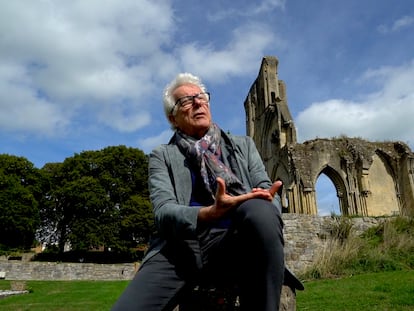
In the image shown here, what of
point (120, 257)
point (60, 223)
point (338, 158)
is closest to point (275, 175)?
point (338, 158)

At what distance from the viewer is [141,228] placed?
34125mm

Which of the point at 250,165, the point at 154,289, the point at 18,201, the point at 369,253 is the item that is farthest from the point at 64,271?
the point at 154,289

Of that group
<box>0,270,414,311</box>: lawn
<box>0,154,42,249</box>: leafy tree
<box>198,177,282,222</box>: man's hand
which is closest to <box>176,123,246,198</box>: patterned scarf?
<box>198,177,282,222</box>: man's hand

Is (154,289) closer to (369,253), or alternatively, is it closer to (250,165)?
Answer: (250,165)

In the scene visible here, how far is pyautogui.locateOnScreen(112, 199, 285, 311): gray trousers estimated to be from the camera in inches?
70.2

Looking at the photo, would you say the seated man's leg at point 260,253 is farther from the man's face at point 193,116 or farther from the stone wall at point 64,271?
the stone wall at point 64,271

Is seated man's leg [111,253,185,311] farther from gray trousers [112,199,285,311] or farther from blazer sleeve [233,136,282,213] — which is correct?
blazer sleeve [233,136,282,213]

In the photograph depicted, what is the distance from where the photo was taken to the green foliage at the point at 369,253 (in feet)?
39.3

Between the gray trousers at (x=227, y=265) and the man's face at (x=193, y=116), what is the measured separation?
32.4 inches

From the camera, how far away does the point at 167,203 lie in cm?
211

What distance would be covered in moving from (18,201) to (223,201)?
125 ft

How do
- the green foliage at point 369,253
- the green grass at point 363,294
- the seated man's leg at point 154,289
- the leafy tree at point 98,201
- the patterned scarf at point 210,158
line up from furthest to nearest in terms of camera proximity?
the leafy tree at point 98,201, the green foliage at point 369,253, the green grass at point 363,294, the patterned scarf at point 210,158, the seated man's leg at point 154,289

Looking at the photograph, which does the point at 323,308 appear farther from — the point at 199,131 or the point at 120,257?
the point at 120,257

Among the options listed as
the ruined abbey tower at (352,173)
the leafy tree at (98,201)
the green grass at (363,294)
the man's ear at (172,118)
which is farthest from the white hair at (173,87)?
the leafy tree at (98,201)
